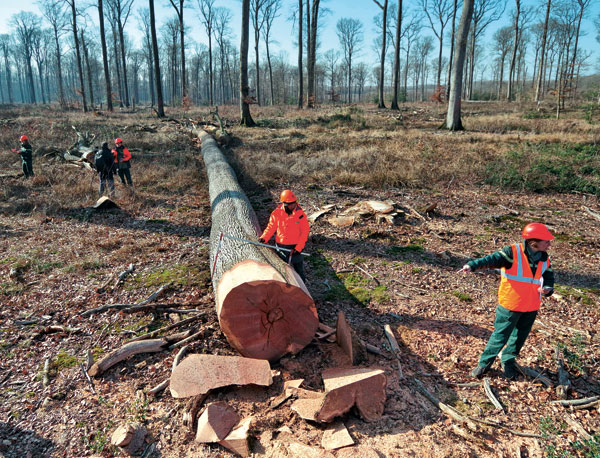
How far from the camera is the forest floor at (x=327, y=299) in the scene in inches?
114

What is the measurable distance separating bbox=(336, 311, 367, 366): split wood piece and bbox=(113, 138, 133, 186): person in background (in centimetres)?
888

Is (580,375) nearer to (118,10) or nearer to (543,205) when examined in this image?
(543,205)

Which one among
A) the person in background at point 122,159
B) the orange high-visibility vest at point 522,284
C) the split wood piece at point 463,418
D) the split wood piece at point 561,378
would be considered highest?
Answer: the person in background at point 122,159

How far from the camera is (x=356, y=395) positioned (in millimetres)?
2971

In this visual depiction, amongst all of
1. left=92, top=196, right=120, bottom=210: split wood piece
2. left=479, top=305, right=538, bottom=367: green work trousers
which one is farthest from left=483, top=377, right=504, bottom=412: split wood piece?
left=92, top=196, right=120, bottom=210: split wood piece

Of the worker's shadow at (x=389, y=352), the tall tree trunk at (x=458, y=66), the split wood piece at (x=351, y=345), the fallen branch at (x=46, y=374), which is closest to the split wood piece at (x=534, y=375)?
the worker's shadow at (x=389, y=352)

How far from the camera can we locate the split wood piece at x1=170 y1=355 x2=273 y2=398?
3180mm

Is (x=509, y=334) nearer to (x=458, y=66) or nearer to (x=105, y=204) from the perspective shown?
(x=105, y=204)

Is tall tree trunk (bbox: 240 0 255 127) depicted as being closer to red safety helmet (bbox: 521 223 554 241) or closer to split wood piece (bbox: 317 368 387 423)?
red safety helmet (bbox: 521 223 554 241)

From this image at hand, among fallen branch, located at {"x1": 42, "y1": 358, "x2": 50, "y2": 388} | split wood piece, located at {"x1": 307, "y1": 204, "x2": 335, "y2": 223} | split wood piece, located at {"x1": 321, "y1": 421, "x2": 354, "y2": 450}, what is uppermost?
split wood piece, located at {"x1": 307, "y1": 204, "x2": 335, "y2": 223}

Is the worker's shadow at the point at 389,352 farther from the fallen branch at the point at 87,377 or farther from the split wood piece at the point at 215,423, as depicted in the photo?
the fallen branch at the point at 87,377

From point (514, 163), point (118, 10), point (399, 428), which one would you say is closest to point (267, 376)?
point (399, 428)

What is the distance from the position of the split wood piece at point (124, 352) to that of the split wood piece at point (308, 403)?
1.68 meters

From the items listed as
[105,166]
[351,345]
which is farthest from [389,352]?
[105,166]
